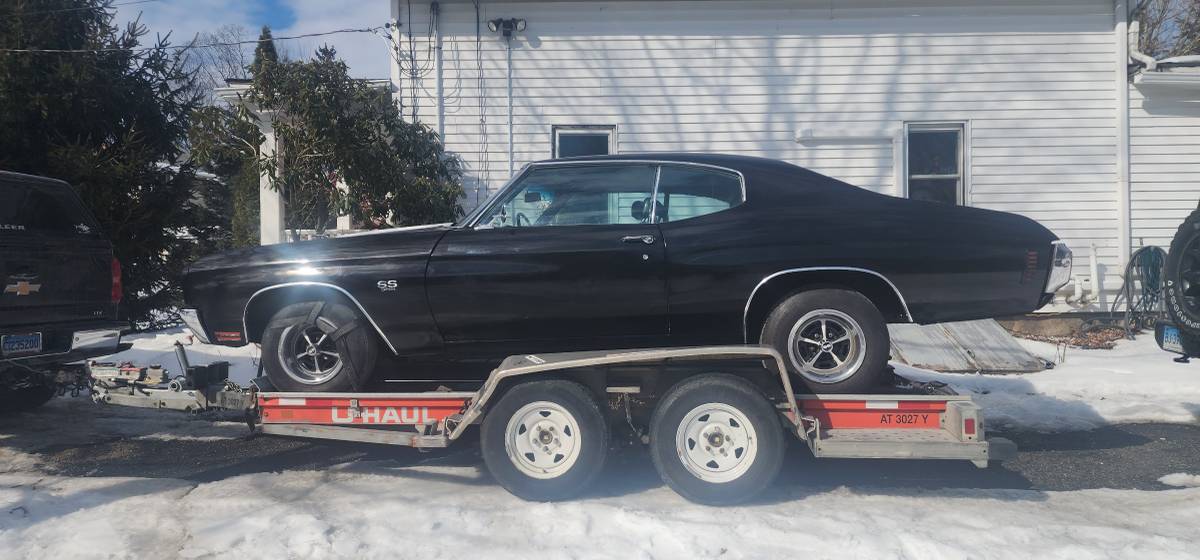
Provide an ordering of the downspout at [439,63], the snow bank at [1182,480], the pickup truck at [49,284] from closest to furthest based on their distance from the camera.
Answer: the snow bank at [1182,480] → the pickup truck at [49,284] → the downspout at [439,63]

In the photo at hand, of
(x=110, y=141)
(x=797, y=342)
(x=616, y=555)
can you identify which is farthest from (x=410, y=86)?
(x=616, y=555)

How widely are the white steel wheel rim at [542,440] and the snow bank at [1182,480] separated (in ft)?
12.2

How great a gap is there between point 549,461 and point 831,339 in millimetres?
1741

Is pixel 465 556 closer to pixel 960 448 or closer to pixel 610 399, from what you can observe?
pixel 610 399

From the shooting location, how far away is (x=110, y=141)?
8.34 meters

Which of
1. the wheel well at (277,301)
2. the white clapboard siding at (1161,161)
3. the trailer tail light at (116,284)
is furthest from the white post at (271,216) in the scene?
the white clapboard siding at (1161,161)

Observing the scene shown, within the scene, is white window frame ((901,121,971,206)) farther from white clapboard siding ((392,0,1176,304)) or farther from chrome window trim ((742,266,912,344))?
chrome window trim ((742,266,912,344))

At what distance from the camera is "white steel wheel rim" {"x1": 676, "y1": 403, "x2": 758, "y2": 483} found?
4184mm

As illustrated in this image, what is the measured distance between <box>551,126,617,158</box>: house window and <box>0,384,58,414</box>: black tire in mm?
5987

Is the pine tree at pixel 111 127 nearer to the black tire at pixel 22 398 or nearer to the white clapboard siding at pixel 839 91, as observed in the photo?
the black tire at pixel 22 398

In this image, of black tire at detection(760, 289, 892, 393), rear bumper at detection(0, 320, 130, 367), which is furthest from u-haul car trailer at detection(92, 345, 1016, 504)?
rear bumper at detection(0, 320, 130, 367)

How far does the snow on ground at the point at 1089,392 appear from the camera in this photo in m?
6.42

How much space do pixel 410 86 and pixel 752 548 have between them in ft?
26.5

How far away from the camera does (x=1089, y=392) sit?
23.4 feet
